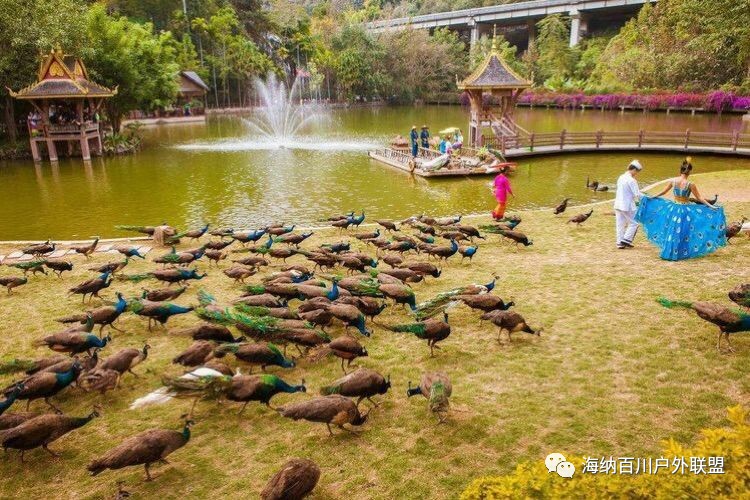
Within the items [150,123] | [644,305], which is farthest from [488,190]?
[150,123]

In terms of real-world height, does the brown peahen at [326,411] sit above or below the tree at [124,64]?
below

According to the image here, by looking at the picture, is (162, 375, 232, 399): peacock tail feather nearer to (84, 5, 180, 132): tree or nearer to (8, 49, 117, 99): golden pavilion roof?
(8, 49, 117, 99): golden pavilion roof

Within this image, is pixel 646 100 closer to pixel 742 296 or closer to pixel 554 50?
pixel 554 50

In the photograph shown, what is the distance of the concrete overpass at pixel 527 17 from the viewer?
6675 cm

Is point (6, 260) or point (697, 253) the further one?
point (6, 260)

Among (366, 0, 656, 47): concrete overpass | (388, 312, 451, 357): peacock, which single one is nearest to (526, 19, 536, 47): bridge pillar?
(366, 0, 656, 47): concrete overpass

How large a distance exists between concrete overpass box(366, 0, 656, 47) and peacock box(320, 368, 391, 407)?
65.4m

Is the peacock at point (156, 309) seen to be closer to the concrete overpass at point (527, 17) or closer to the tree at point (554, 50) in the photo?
the tree at point (554, 50)

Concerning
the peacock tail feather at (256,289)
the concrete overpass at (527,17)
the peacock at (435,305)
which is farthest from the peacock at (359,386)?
the concrete overpass at (527,17)

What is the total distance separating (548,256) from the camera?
454 inches

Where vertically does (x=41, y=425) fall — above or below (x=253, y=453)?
above

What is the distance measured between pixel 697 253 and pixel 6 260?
1454 cm

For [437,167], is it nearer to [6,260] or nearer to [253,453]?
[6,260]

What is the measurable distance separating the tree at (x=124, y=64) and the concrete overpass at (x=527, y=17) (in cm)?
4123
